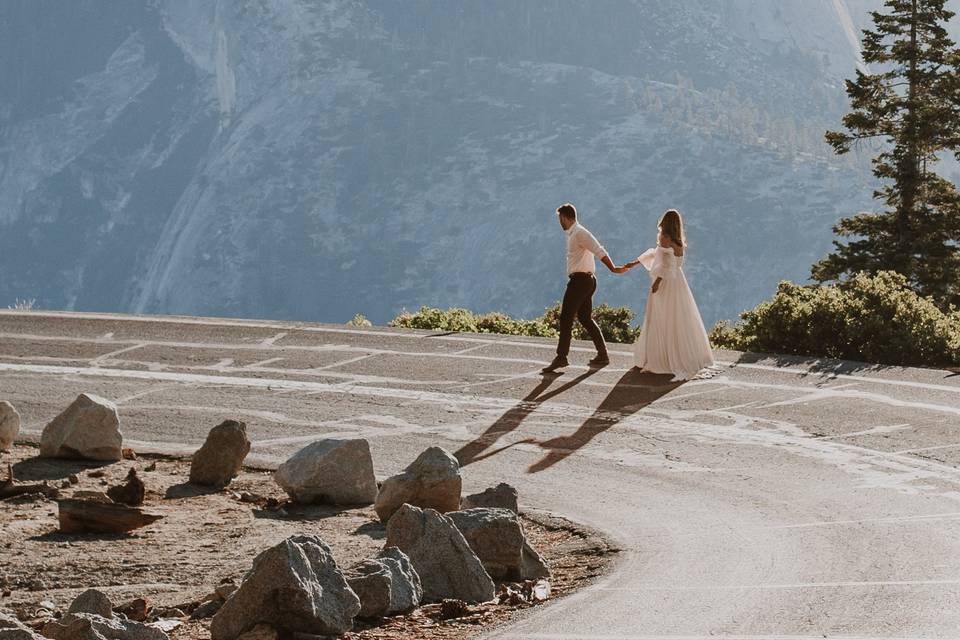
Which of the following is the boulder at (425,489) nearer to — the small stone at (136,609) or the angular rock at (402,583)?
the angular rock at (402,583)

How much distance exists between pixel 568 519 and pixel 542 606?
272 cm

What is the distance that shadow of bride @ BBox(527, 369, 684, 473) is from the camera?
12.9 m

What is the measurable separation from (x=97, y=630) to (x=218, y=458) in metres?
5.60

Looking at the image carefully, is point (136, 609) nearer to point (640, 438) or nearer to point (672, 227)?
point (640, 438)

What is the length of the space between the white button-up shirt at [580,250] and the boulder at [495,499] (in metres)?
7.90

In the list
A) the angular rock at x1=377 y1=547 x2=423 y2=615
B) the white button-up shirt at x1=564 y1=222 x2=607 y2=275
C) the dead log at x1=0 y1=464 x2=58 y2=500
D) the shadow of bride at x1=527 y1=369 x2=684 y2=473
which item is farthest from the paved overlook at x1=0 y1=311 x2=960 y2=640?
the dead log at x1=0 y1=464 x2=58 y2=500

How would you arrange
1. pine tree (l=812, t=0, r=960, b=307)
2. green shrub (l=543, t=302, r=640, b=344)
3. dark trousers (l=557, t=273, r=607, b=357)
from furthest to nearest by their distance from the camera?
1. pine tree (l=812, t=0, r=960, b=307)
2. green shrub (l=543, t=302, r=640, b=344)
3. dark trousers (l=557, t=273, r=607, b=357)

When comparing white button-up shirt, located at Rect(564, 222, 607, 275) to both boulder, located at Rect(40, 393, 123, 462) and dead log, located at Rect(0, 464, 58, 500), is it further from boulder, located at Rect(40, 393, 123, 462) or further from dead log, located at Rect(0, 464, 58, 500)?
dead log, located at Rect(0, 464, 58, 500)

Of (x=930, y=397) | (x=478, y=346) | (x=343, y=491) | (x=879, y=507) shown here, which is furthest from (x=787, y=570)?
(x=478, y=346)

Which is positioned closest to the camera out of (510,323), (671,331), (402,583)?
(402,583)

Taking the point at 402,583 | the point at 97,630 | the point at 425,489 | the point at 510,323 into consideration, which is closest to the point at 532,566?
the point at 402,583

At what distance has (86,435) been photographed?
40.7 ft

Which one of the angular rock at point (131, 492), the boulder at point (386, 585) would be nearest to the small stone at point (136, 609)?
the boulder at point (386, 585)

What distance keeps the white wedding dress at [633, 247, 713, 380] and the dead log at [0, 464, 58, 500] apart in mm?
8780
